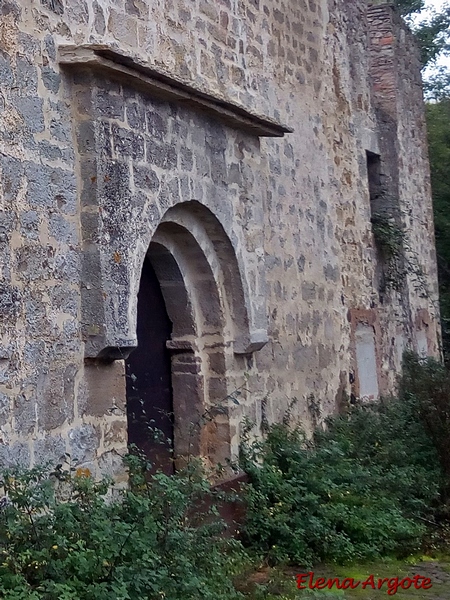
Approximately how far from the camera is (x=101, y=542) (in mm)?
3959

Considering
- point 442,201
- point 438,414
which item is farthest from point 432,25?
point 438,414

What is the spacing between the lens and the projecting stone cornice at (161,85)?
477 cm

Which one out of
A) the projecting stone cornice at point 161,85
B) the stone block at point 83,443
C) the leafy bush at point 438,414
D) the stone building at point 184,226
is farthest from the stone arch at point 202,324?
the leafy bush at point 438,414

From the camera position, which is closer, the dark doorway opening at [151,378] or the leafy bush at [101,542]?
the leafy bush at [101,542]

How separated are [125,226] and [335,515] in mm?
2537

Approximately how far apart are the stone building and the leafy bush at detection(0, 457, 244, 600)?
0.98 ft

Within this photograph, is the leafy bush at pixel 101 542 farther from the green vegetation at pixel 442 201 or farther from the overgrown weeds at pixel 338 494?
the green vegetation at pixel 442 201

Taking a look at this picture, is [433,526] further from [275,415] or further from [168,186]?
[168,186]

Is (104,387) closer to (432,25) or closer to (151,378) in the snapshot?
(151,378)

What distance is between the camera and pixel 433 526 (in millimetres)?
6746

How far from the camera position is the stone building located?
14.8 feet

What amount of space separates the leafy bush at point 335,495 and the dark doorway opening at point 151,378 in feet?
2.04

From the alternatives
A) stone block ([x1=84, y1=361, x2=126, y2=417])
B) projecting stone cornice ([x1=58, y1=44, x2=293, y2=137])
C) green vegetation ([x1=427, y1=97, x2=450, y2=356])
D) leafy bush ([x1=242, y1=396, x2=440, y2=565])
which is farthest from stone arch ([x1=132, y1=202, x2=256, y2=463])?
green vegetation ([x1=427, y1=97, x2=450, y2=356])

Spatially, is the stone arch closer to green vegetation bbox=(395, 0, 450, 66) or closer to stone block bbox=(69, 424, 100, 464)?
stone block bbox=(69, 424, 100, 464)
